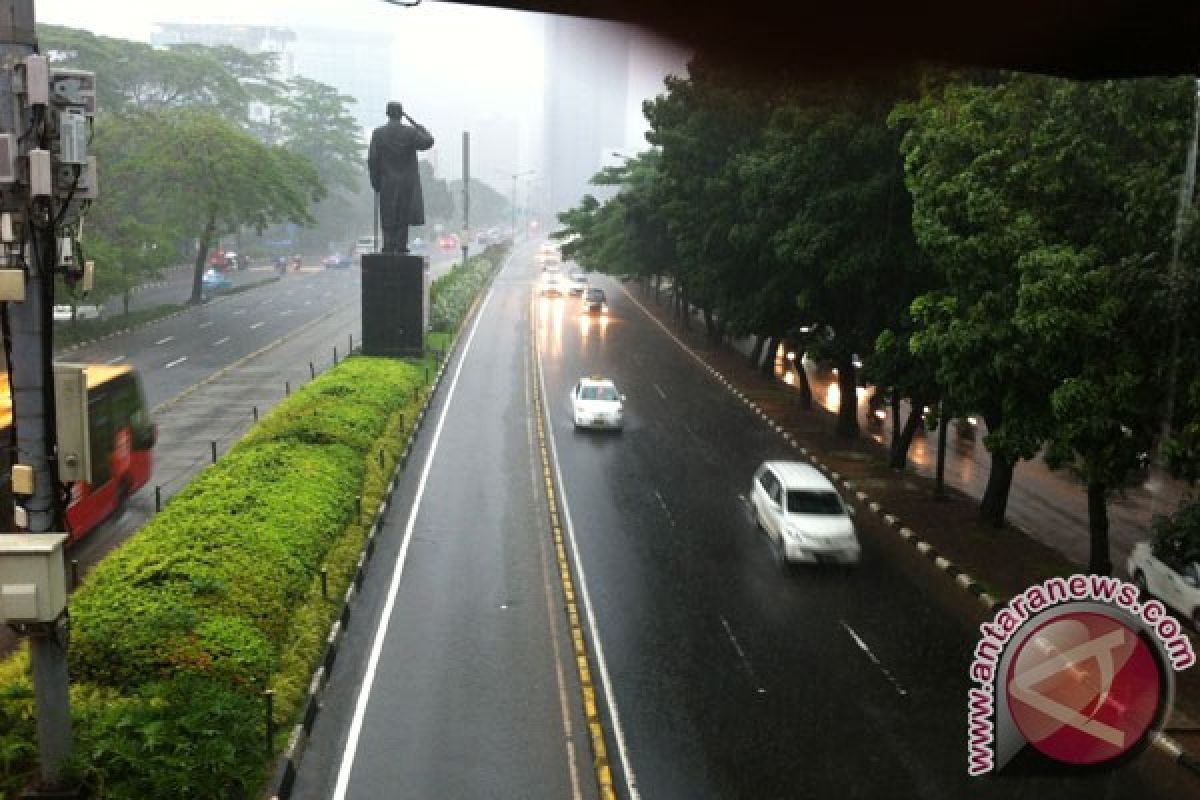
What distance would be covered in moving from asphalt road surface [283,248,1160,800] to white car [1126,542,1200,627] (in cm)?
367

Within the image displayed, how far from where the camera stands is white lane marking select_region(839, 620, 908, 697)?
1566 centimetres

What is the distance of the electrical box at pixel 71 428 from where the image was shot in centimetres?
1051

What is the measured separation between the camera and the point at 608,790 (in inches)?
492

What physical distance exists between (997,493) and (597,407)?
13.2 m

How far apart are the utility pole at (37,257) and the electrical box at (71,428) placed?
1.3 inches

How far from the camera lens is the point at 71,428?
10531 mm

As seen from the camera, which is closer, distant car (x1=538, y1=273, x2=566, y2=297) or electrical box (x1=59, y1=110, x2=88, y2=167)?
electrical box (x1=59, y1=110, x2=88, y2=167)

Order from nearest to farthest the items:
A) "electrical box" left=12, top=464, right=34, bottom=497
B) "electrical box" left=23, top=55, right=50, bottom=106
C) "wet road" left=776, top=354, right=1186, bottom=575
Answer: "electrical box" left=23, top=55, right=50, bottom=106, "electrical box" left=12, top=464, right=34, bottom=497, "wet road" left=776, top=354, right=1186, bottom=575

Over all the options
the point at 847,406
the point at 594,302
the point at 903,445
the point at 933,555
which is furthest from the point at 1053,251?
the point at 594,302

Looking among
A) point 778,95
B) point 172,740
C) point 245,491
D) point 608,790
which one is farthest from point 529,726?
point 778,95

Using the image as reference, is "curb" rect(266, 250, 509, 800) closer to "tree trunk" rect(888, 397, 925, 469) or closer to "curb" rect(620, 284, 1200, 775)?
"curb" rect(620, 284, 1200, 775)

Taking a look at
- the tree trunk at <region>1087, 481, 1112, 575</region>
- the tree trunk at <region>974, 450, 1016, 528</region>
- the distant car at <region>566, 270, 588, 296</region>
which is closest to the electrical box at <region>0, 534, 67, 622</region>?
the tree trunk at <region>1087, 481, 1112, 575</region>

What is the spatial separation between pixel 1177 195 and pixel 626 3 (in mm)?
9852

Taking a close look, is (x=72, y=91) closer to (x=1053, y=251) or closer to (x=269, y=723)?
(x=269, y=723)
